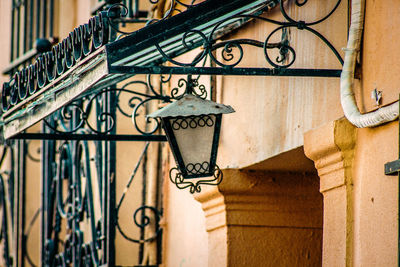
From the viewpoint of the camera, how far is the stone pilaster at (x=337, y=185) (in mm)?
5082

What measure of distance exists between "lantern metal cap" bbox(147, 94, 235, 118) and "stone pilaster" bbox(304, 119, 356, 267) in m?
0.57

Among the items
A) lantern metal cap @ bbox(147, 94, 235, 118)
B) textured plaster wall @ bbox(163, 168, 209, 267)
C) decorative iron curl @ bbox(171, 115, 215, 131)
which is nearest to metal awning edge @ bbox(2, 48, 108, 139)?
lantern metal cap @ bbox(147, 94, 235, 118)

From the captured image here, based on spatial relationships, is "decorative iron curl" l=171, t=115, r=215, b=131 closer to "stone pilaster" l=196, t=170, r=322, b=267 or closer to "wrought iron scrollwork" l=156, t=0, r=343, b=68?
"wrought iron scrollwork" l=156, t=0, r=343, b=68

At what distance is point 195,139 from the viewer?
5727 mm

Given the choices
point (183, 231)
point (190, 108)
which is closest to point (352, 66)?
point (190, 108)

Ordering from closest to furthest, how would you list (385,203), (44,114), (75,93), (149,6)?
1. (385,203)
2. (75,93)
3. (44,114)
4. (149,6)

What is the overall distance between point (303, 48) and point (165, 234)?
272cm

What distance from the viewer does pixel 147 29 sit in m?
5.16

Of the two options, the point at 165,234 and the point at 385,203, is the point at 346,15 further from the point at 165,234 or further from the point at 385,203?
the point at 165,234

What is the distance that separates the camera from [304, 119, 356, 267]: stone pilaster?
5.08 metres

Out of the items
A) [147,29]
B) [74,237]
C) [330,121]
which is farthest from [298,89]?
[74,237]

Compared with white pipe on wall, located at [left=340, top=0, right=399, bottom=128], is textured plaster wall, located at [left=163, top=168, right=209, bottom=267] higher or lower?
lower

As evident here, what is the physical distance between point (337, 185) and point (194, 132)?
92 centimetres

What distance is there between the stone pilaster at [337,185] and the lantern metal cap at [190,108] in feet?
1.86
